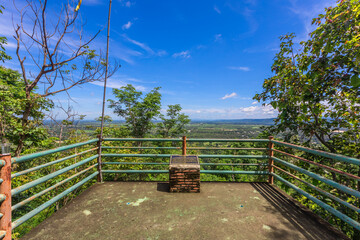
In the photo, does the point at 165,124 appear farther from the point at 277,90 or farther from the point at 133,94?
the point at 277,90

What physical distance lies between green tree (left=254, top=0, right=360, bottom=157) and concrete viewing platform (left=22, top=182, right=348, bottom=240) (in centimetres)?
185

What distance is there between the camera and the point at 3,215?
1839mm

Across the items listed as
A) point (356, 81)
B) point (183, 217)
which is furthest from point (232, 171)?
point (356, 81)

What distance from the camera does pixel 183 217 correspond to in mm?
2639

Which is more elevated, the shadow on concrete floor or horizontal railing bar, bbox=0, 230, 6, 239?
horizontal railing bar, bbox=0, 230, 6, 239

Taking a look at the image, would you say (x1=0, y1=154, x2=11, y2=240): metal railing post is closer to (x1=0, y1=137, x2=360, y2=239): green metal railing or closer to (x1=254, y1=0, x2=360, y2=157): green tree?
(x1=0, y1=137, x2=360, y2=239): green metal railing

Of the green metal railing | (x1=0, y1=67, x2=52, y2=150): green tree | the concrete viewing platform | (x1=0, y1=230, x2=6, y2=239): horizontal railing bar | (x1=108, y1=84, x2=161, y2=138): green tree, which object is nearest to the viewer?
(x1=0, y1=230, x2=6, y2=239): horizontal railing bar

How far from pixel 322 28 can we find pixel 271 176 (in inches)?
132

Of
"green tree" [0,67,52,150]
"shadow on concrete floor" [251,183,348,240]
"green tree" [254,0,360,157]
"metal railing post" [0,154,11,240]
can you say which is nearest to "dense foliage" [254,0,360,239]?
"green tree" [254,0,360,157]

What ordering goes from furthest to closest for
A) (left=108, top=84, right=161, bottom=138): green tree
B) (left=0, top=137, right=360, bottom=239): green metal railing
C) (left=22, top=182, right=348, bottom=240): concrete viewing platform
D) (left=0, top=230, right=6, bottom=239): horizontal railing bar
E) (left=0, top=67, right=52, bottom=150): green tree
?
(left=108, top=84, right=161, bottom=138): green tree → (left=0, top=67, right=52, bottom=150): green tree → (left=22, top=182, right=348, bottom=240): concrete viewing platform → (left=0, top=137, right=360, bottom=239): green metal railing → (left=0, top=230, right=6, bottom=239): horizontal railing bar

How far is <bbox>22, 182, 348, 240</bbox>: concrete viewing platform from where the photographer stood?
7.39ft

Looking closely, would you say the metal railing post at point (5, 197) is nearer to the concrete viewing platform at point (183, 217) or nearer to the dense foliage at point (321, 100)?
the concrete viewing platform at point (183, 217)

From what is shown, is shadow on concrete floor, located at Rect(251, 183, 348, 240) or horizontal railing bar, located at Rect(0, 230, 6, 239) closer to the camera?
horizontal railing bar, located at Rect(0, 230, 6, 239)

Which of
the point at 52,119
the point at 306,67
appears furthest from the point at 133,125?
the point at 306,67
